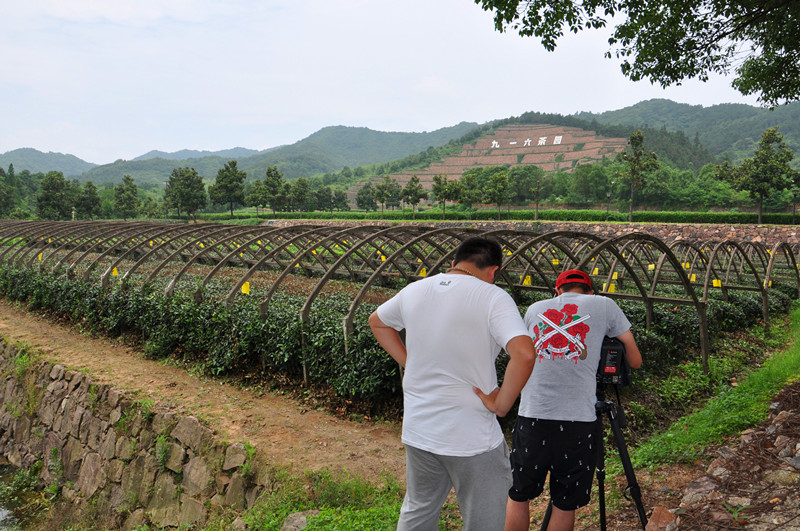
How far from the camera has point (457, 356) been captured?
7.06 ft

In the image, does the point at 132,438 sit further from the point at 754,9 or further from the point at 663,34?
the point at 754,9

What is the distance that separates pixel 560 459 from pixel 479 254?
4.21 ft

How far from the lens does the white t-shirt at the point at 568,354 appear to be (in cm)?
272

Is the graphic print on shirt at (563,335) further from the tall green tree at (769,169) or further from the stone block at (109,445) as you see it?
the tall green tree at (769,169)

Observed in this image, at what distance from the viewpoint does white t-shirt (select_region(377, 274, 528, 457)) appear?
2.12m

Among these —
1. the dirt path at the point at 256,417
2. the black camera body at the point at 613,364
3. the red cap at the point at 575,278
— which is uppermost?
the red cap at the point at 575,278

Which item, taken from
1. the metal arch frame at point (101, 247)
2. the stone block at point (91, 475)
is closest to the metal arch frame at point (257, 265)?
the stone block at point (91, 475)

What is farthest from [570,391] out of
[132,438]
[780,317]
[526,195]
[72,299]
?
[526,195]

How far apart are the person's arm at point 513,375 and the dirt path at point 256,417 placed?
2.67m

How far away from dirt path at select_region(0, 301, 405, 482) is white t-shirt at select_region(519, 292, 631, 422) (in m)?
2.22

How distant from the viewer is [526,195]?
76062mm

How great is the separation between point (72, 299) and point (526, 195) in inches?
2825

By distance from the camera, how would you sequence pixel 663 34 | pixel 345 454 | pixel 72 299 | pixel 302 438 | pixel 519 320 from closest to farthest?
pixel 519 320 → pixel 345 454 → pixel 302 438 → pixel 663 34 → pixel 72 299

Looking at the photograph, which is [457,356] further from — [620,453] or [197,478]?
[197,478]
